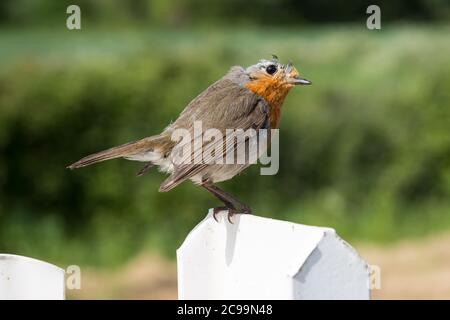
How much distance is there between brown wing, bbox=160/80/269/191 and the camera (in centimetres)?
505

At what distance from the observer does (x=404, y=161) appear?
10.1 meters

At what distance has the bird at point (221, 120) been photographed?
5070mm

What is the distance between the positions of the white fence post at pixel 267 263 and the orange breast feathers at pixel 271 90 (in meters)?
1.60

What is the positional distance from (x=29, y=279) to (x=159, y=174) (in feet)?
17.5

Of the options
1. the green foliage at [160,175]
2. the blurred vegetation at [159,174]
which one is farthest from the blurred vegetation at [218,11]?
the green foliage at [160,175]

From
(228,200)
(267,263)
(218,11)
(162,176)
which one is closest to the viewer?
(267,263)

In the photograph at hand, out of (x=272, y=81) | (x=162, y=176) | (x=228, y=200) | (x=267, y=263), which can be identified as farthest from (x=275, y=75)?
(x=162, y=176)

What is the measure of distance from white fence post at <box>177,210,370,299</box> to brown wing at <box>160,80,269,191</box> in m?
1.17

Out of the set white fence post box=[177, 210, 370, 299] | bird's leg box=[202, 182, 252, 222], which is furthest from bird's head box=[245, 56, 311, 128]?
white fence post box=[177, 210, 370, 299]

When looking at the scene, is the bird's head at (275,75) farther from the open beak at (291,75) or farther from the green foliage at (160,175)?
the green foliage at (160,175)

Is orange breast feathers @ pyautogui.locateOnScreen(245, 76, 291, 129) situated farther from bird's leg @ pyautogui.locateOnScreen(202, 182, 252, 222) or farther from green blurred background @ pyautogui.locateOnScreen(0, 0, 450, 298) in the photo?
green blurred background @ pyautogui.locateOnScreen(0, 0, 450, 298)

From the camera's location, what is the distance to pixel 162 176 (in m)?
9.02

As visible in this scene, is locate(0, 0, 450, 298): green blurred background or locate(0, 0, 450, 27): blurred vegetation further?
locate(0, 0, 450, 27): blurred vegetation

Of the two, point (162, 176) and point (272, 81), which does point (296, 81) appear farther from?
point (162, 176)
